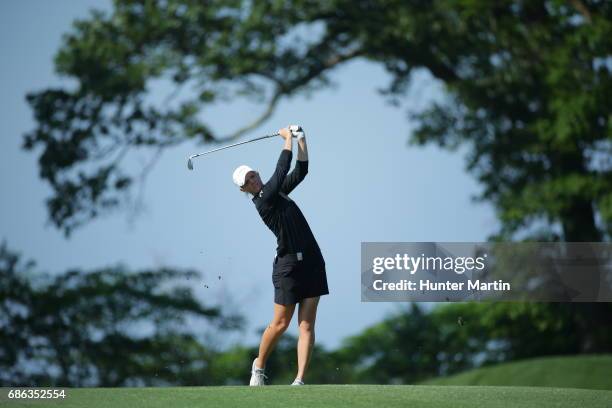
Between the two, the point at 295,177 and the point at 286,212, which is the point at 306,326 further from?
the point at 295,177

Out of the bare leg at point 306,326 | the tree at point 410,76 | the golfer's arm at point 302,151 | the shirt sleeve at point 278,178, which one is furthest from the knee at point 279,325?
the tree at point 410,76

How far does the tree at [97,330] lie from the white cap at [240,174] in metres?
14.5

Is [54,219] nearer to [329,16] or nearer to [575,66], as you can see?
[329,16]

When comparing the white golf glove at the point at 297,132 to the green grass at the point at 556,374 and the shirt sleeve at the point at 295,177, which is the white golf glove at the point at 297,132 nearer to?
→ the shirt sleeve at the point at 295,177

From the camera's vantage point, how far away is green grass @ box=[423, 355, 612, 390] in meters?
17.3

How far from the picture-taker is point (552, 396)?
7.86 metres

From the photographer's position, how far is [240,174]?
778 cm

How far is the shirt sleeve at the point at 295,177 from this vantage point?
771cm

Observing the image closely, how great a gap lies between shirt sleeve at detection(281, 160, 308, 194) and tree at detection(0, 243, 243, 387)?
14622 mm

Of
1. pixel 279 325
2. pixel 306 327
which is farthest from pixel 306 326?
pixel 279 325

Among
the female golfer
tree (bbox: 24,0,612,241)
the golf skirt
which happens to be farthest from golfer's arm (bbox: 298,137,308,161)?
tree (bbox: 24,0,612,241)

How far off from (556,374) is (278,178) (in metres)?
11.6

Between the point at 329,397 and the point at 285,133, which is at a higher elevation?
the point at 285,133

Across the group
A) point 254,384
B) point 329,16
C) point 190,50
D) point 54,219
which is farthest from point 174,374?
point 254,384
